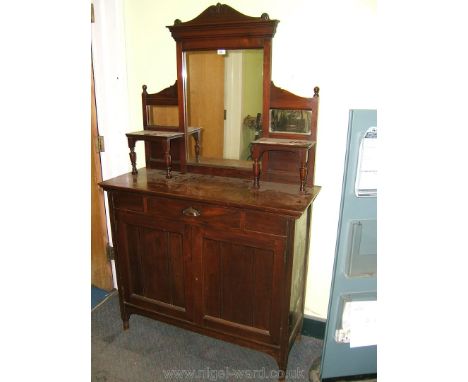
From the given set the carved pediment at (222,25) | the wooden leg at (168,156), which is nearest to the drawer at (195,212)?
the wooden leg at (168,156)

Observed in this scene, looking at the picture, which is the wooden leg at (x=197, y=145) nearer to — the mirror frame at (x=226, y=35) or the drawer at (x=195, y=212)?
the mirror frame at (x=226, y=35)

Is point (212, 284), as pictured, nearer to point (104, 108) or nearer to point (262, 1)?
point (104, 108)

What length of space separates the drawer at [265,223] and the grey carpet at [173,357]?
86 cm

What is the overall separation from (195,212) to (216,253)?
0.77 ft

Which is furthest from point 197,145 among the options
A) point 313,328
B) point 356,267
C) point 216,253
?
point 313,328

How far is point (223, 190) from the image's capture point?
5.28 ft

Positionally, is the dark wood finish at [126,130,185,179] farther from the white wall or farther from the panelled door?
the panelled door

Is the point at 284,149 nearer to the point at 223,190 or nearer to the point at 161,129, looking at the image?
the point at 223,190
